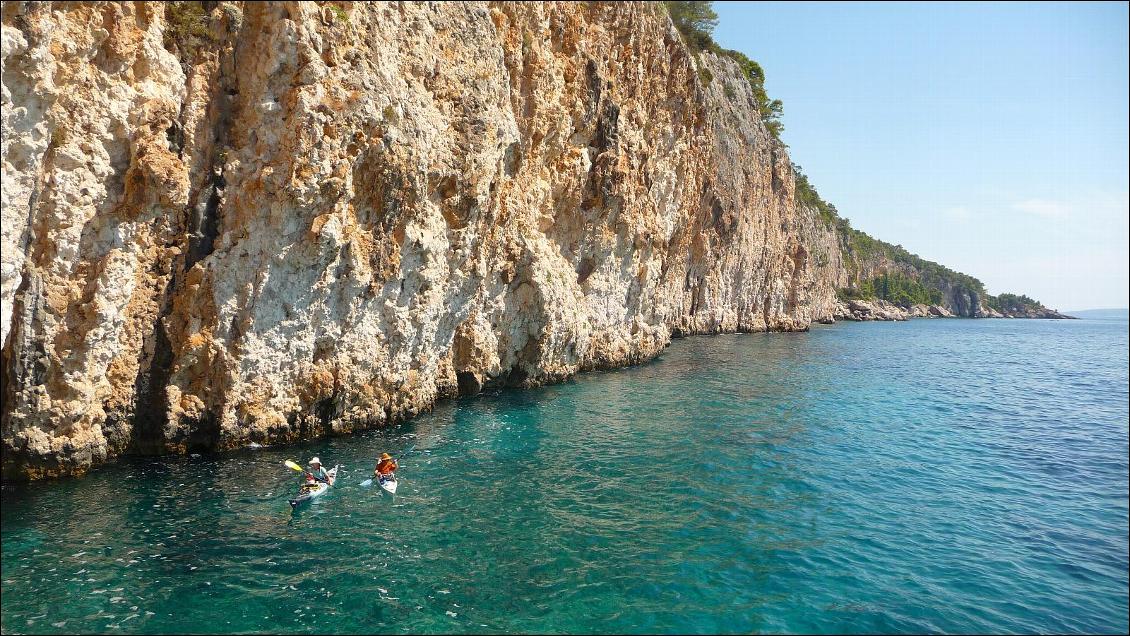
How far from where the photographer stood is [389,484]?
16.8 m

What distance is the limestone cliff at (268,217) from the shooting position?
1516 centimetres

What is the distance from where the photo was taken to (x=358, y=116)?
1984cm

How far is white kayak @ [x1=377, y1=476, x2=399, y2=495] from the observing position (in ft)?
54.7

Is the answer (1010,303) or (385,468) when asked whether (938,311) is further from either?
(385,468)

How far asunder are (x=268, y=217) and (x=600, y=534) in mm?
14115

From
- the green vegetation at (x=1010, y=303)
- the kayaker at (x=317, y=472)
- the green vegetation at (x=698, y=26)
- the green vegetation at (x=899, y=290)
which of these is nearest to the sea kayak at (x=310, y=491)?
the kayaker at (x=317, y=472)

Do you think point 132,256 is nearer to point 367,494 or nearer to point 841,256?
point 367,494

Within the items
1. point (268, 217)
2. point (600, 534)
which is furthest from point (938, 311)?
point (268, 217)

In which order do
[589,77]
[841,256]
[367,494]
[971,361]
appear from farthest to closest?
[841,256], [971,361], [589,77], [367,494]

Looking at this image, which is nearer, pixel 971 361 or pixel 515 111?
pixel 515 111

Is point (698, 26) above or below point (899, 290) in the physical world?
above

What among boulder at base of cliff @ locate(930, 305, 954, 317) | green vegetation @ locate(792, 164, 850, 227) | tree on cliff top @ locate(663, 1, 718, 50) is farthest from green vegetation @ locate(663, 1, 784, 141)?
boulder at base of cliff @ locate(930, 305, 954, 317)

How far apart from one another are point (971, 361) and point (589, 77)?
1805 inches

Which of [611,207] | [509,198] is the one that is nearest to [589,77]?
[611,207]
